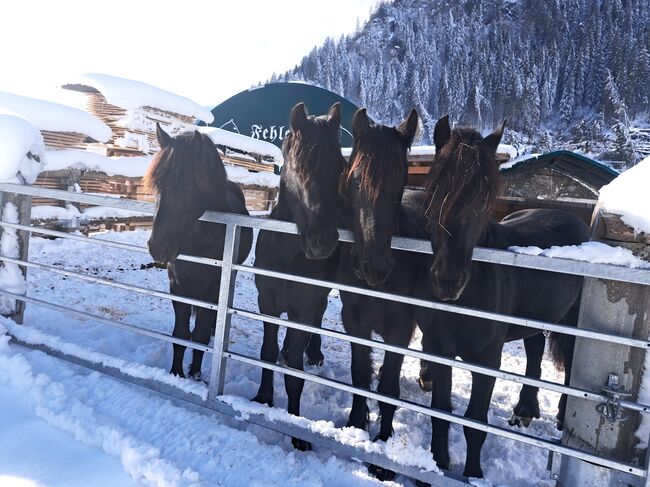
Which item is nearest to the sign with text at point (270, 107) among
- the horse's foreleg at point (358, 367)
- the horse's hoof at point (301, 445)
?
the horse's foreleg at point (358, 367)

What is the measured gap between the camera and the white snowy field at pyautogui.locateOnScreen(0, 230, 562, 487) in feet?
7.00

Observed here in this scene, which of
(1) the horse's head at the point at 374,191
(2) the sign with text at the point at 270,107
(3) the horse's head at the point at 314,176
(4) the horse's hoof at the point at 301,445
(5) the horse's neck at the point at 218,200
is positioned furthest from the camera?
(2) the sign with text at the point at 270,107

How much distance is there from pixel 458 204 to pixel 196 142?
1983 millimetres

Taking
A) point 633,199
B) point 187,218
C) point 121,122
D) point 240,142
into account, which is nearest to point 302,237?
point 187,218

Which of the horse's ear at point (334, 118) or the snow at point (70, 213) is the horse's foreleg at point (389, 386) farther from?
the snow at point (70, 213)

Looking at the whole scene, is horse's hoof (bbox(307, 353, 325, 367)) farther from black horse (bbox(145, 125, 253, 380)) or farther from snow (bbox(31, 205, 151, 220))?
snow (bbox(31, 205, 151, 220))

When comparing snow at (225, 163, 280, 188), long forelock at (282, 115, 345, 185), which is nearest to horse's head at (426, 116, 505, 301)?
long forelock at (282, 115, 345, 185)

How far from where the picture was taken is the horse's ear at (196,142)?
305cm

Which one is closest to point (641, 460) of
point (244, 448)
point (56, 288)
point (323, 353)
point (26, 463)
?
point (244, 448)

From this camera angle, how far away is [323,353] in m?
4.64

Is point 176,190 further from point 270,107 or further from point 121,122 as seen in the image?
point 270,107

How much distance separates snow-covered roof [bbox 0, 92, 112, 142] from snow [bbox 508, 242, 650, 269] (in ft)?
34.3

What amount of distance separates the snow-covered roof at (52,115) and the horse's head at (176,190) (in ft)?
26.4

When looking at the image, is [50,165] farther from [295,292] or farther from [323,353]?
[295,292]
